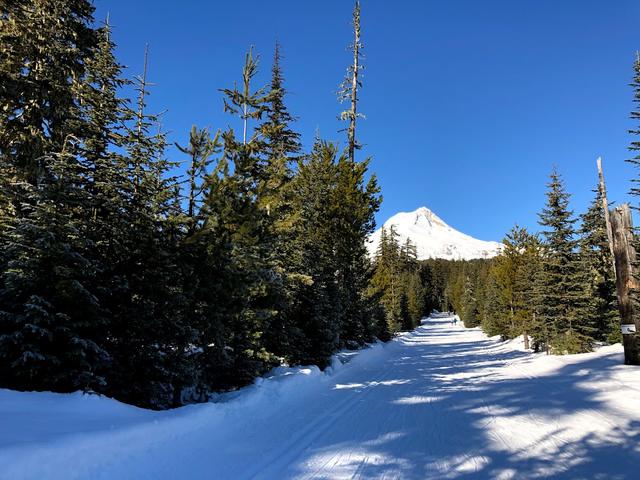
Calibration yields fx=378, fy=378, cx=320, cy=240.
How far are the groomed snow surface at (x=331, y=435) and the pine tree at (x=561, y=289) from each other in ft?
32.1

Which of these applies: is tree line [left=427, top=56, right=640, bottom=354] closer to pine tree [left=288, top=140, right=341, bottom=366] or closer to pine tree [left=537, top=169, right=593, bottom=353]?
pine tree [left=537, top=169, right=593, bottom=353]

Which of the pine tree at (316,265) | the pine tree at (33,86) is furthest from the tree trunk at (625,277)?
the pine tree at (33,86)

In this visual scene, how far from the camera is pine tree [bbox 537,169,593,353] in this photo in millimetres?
20281

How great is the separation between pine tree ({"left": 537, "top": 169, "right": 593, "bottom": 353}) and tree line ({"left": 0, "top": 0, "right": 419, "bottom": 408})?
55.0 ft

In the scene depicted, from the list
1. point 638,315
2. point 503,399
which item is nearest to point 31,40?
point 503,399

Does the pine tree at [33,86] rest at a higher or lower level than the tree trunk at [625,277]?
higher

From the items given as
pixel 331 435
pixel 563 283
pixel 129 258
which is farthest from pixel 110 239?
pixel 563 283

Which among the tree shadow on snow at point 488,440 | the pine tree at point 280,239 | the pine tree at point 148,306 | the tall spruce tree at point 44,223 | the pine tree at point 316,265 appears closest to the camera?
the tree shadow on snow at point 488,440

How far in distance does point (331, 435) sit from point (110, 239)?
5843 millimetres

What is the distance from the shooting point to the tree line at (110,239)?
Result: 20.0ft

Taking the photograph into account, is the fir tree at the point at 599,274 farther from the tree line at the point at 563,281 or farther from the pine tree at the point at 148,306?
the pine tree at the point at 148,306

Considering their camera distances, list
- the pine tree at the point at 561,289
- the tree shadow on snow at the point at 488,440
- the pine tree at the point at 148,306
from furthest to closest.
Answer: the pine tree at the point at 561,289 < the pine tree at the point at 148,306 < the tree shadow on snow at the point at 488,440

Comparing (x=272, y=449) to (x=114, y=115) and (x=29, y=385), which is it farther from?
(x=114, y=115)

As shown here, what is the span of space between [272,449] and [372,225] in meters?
14.5
